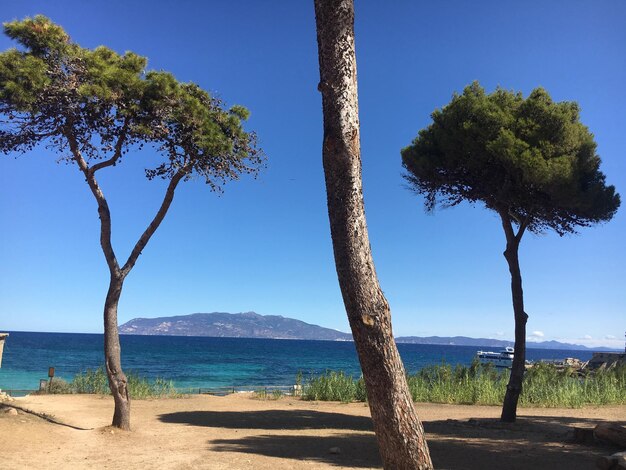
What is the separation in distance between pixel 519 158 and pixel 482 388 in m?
8.30

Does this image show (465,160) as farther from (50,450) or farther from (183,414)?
(50,450)

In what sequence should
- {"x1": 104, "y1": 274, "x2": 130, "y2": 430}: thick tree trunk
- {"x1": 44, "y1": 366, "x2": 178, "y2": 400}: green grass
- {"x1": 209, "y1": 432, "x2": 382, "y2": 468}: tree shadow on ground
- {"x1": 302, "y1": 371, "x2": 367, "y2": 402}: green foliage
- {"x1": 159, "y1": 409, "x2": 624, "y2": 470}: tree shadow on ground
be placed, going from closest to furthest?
{"x1": 159, "y1": 409, "x2": 624, "y2": 470}: tree shadow on ground < {"x1": 209, "y1": 432, "x2": 382, "y2": 468}: tree shadow on ground < {"x1": 104, "y1": 274, "x2": 130, "y2": 430}: thick tree trunk < {"x1": 302, "y1": 371, "x2": 367, "y2": 402}: green foliage < {"x1": 44, "y1": 366, "x2": 178, "y2": 400}: green grass

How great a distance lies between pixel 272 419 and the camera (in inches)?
463

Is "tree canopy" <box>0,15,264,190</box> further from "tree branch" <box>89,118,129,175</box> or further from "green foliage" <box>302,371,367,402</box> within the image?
"green foliage" <box>302,371,367,402</box>

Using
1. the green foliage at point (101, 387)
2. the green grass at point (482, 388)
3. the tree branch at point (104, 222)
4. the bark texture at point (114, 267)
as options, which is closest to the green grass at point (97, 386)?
the green foliage at point (101, 387)

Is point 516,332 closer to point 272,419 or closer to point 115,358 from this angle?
point 272,419

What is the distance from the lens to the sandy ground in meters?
7.42

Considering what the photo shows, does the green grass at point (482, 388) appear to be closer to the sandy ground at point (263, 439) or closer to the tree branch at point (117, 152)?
the sandy ground at point (263, 439)

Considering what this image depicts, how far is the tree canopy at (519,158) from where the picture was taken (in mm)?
10758

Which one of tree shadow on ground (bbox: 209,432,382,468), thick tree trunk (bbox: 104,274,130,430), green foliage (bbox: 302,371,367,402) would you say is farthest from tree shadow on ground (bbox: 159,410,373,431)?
green foliage (bbox: 302,371,367,402)

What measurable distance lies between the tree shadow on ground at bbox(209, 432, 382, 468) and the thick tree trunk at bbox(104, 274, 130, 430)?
1.88 meters

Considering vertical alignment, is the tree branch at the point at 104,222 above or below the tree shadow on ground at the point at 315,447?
above

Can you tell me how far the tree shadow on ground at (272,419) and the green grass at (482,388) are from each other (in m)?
3.54

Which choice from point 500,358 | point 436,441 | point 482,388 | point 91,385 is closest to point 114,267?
point 436,441
